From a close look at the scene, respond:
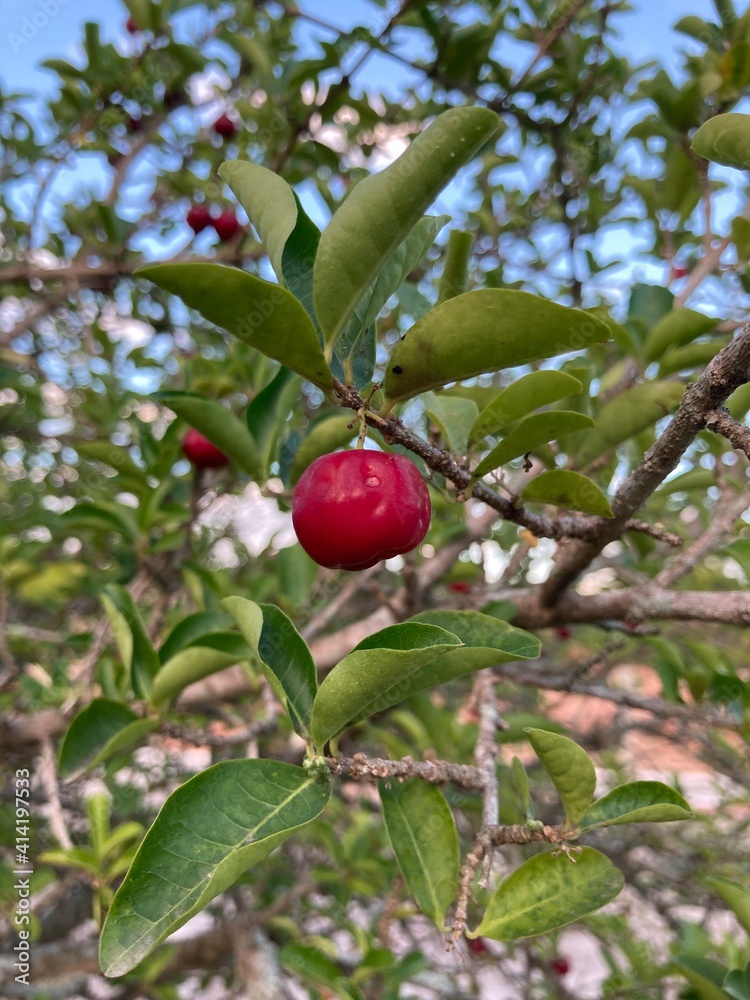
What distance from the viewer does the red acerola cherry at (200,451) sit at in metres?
1.68

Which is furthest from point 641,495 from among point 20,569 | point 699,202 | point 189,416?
point 20,569

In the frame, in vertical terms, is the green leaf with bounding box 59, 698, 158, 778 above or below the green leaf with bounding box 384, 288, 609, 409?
below

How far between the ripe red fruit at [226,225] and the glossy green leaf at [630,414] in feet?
6.18

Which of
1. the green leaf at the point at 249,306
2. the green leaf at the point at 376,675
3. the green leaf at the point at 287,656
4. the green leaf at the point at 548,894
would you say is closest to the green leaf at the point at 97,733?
the green leaf at the point at 287,656

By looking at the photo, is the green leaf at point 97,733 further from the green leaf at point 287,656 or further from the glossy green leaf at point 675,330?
the glossy green leaf at point 675,330

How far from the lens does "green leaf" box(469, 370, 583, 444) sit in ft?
2.37

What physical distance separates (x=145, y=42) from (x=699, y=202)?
218cm

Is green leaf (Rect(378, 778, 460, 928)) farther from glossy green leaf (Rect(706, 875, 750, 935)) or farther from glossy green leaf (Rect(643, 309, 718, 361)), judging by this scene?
glossy green leaf (Rect(643, 309, 718, 361))

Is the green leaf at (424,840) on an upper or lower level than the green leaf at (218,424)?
lower

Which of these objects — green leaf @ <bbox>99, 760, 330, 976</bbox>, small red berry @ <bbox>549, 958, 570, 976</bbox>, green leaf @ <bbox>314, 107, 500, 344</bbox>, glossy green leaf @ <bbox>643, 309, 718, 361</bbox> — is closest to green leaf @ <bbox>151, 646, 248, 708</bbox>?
green leaf @ <bbox>99, 760, 330, 976</bbox>

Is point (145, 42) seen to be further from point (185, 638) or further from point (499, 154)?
point (185, 638)

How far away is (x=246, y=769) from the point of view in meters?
0.69

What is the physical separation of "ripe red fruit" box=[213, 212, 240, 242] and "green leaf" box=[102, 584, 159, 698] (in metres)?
1.77

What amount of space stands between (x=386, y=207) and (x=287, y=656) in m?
0.54
